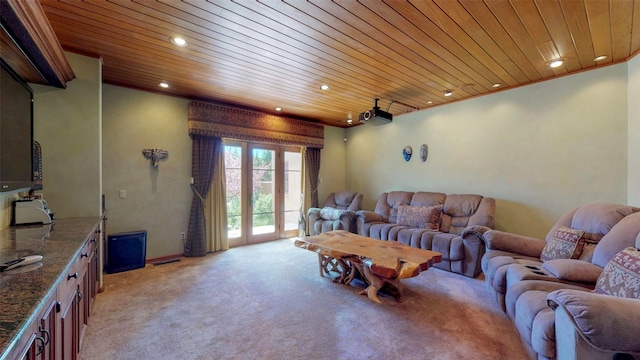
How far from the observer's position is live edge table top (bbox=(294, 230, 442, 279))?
96.4 inches

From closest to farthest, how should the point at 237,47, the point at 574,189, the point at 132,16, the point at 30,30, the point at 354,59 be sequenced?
the point at 30,30 < the point at 132,16 < the point at 237,47 < the point at 354,59 < the point at 574,189

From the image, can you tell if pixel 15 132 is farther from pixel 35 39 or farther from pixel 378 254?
pixel 378 254

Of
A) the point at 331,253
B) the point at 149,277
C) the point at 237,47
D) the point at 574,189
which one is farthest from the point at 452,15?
the point at 149,277

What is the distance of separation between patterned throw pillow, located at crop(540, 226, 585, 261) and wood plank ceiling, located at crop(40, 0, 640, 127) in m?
1.82

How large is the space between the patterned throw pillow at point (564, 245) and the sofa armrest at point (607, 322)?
1.28m

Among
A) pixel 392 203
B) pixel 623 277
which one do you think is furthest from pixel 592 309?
pixel 392 203

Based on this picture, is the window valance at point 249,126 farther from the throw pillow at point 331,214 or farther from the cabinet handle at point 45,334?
the cabinet handle at point 45,334

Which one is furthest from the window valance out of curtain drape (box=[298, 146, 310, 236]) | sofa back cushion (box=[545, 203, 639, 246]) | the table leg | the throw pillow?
sofa back cushion (box=[545, 203, 639, 246])

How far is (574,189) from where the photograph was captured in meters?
3.33

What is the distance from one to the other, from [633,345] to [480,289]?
80.7 inches

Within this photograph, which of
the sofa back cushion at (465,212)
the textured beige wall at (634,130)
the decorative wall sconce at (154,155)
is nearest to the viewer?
the textured beige wall at (634,130)

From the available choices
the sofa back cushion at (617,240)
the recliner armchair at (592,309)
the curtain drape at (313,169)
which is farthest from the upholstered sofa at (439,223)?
the curtain drape at (313,169)

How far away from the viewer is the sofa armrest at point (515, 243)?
2.67 m

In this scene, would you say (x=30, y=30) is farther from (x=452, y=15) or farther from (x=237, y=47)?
(x=452, y=15)
